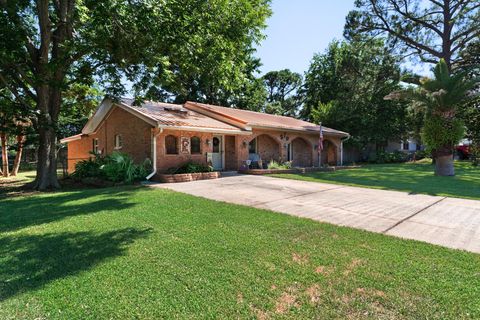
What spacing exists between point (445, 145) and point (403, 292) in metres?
14.8

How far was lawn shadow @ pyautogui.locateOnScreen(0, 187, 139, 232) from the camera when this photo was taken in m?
6.05

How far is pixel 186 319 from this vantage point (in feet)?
8.84

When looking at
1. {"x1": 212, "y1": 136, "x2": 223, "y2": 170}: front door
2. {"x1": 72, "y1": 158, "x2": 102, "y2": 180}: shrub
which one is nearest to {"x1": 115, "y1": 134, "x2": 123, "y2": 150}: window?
{"x1": 72, "y1": 158, "x2": 102, "y2": 180}: shrub

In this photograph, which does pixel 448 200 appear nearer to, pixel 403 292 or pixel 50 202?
pixel 403 292

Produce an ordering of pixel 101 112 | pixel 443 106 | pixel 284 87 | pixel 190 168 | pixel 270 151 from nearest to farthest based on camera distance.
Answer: pixel 190 168
pixel 443 106
pixel 101 112
pixel 270 151
pixel 284 87

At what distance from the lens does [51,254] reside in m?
4.15

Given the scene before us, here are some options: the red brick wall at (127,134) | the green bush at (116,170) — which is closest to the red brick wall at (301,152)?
the red brick wall at (127,134)

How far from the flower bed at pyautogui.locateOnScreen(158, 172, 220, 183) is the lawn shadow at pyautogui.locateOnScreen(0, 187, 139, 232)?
269 cm

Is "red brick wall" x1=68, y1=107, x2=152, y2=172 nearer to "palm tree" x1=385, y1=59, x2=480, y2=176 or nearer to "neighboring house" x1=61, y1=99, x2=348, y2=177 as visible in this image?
"neighboring house" x1=61, y1=99, x2=348, y2=177

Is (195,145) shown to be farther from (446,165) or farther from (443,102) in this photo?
(446,165)

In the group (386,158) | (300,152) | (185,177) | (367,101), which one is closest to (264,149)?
(300,152)

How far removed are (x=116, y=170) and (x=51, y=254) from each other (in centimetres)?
823

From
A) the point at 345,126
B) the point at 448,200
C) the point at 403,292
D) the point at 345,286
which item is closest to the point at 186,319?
the point at 345,286

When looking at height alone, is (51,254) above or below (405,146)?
below
